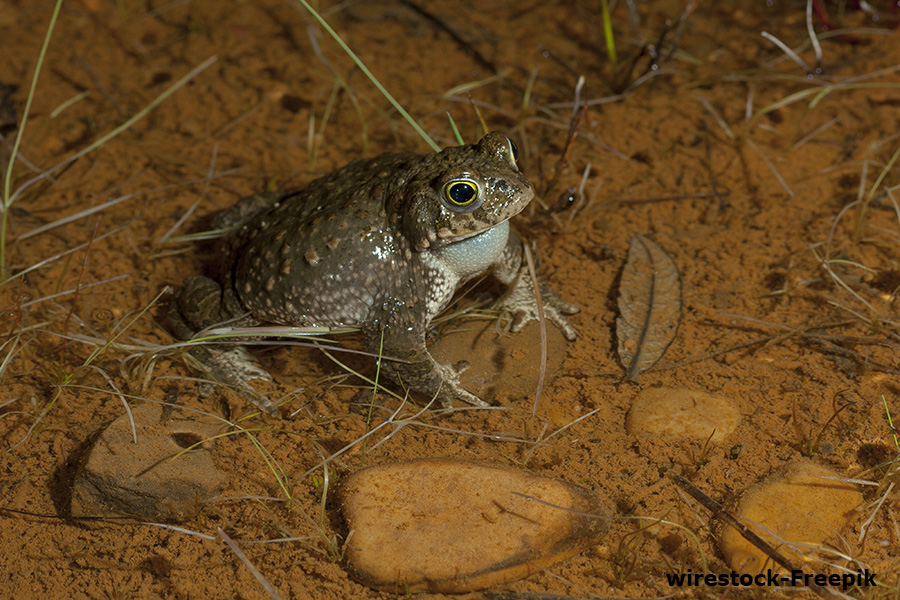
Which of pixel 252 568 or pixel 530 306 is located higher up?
pixel 252 568

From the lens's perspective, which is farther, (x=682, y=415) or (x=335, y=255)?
(x=335, y=255)

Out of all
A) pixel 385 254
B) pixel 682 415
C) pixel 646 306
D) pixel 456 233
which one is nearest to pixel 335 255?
pixel 385 254

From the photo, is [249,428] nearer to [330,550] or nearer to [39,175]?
[330,550]

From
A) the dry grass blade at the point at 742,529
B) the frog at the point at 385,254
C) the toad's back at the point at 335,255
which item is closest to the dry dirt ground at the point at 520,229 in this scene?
the dry grass blade at the point at 742,529

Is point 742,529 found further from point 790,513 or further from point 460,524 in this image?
point 460,524

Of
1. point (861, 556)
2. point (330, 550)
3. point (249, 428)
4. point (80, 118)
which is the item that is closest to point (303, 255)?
point (249, 428)
